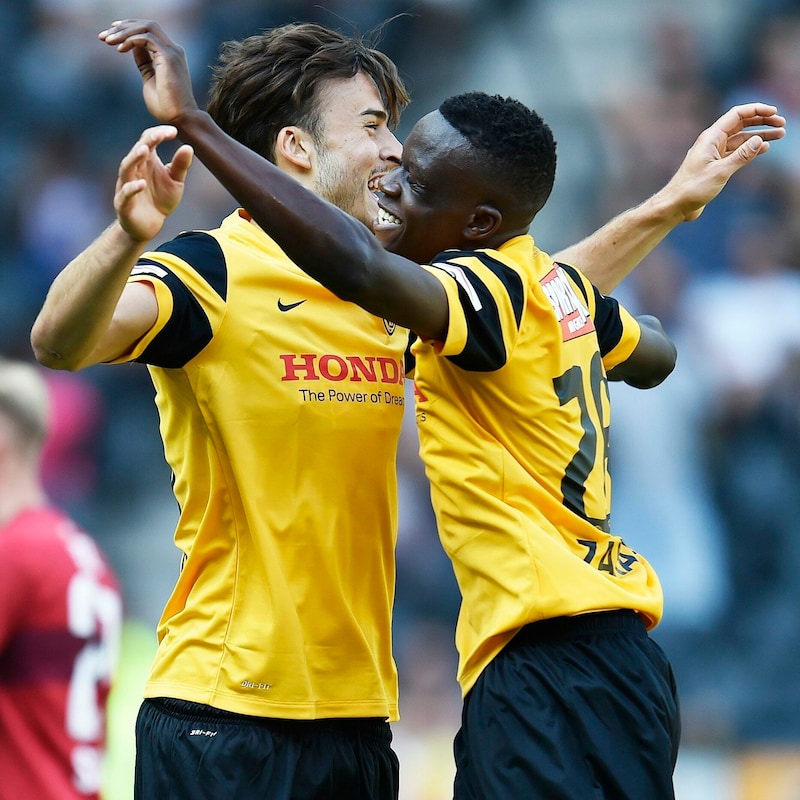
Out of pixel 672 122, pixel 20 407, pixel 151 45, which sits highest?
pixel 672 122

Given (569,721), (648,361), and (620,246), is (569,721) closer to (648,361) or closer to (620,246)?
(648,361)

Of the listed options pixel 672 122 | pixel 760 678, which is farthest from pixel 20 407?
pixel 672 122

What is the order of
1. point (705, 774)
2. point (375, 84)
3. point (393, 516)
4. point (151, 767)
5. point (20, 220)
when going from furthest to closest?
1. point (20, 220)
2. point (705, 774)
3. point (375, 84)
4. point (393, 516)
5. point (151, 767)

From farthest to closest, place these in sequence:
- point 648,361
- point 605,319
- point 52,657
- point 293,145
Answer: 1. point 52,657
2. point 293,145
3. point 648,361
4. point 605,319

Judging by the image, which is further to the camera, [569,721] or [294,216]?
[569,721]

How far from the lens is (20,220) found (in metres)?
9.45

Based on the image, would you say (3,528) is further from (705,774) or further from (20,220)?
(20,220)

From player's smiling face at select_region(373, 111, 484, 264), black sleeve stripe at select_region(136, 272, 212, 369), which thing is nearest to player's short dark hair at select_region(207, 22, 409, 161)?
player's smiling face at select_region(373, 111, 484, 264)

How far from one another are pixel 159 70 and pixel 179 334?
0.66 metres

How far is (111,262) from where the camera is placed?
2857mm

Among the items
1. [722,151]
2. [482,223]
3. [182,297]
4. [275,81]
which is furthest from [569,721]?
[275,81]

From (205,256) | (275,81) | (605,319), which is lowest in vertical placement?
(605,319)

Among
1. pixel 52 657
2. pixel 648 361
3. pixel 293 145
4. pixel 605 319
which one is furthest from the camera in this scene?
pixel 52 657

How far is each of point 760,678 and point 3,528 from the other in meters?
4.98
